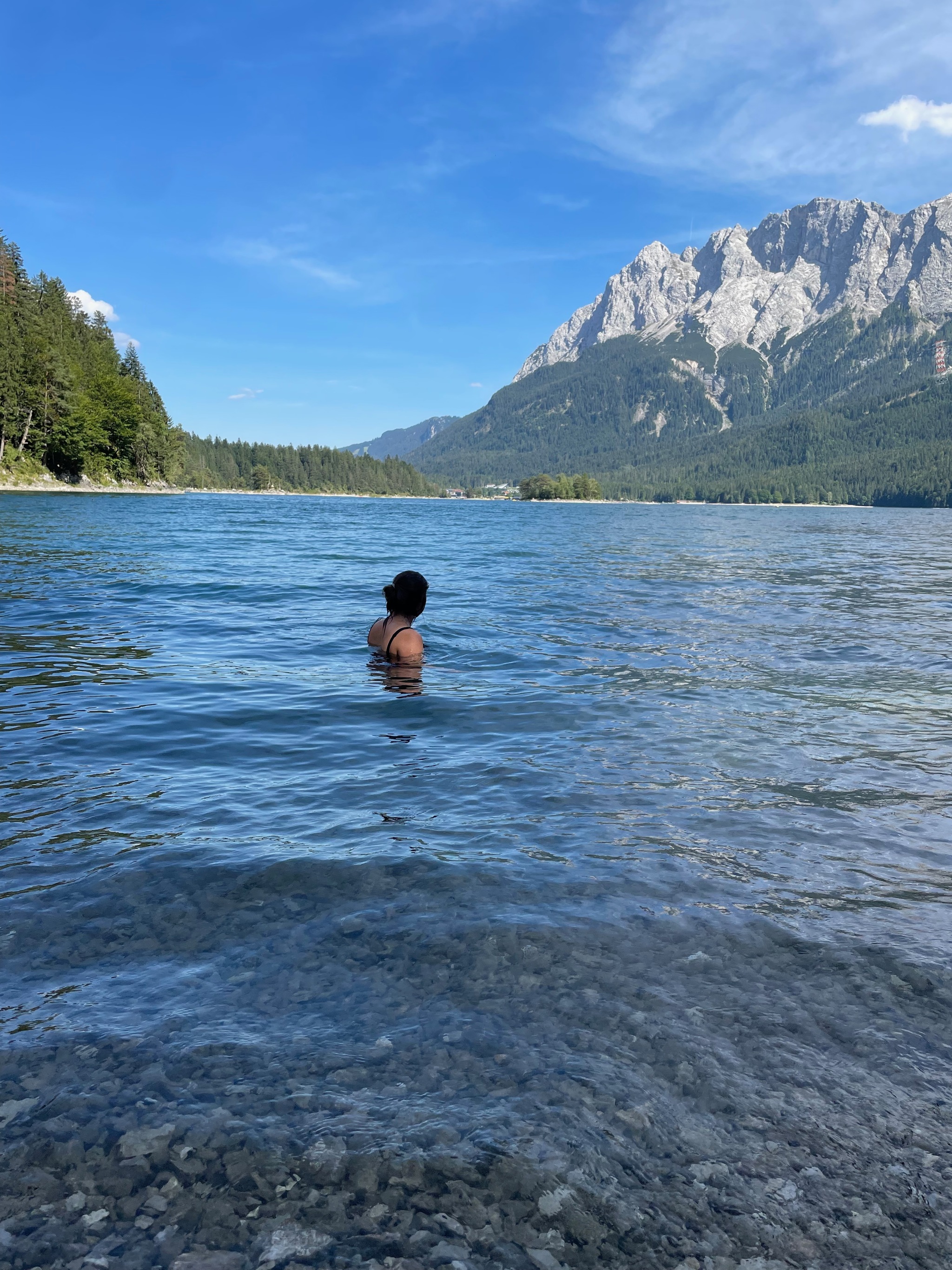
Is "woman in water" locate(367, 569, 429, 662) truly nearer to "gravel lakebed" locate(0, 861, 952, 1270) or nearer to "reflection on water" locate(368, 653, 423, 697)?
"reflection on water" locate(368, 653, 423, 697)

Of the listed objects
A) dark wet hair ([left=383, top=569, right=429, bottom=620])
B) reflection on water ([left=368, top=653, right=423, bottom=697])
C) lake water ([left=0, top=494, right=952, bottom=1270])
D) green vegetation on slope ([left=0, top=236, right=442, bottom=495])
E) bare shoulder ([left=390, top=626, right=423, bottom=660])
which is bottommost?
reflection on water ([left=368, top=653, right=423, bottom=697])

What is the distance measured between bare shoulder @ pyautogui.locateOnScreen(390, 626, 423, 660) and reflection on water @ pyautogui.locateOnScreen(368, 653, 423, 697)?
165 mm

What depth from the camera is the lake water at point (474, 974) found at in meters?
2.99

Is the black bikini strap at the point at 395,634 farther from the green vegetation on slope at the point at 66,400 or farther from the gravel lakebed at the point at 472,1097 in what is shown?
the green vegetation on slope at the point at 66,400

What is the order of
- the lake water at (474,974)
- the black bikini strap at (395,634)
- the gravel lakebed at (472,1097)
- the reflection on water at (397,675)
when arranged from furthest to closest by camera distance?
the black bikini strap at (395,634) → the reflection on water at (397,675) → the lake water at (474,974) → the gravel lakebed at (472,1097)

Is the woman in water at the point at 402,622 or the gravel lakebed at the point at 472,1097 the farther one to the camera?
the woman in water at the point at 402,622

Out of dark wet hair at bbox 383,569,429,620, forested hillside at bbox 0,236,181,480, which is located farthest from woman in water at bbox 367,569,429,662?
forested hillside at bbox 0,236,181,480

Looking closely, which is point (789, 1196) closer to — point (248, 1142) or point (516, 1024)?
point (516, 1024)

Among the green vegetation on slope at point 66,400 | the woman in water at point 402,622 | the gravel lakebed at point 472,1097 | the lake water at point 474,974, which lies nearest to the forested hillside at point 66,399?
the green vegetation on slope at point 66,400

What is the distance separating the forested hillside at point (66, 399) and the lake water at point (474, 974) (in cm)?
9364

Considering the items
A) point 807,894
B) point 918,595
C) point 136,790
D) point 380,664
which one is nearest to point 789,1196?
point 807,894

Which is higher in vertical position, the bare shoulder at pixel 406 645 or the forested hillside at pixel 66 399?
the forested hillside at pixel 66 399

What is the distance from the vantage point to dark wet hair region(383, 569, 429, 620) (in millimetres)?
12992

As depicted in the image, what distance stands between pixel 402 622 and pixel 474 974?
995 centimetres
